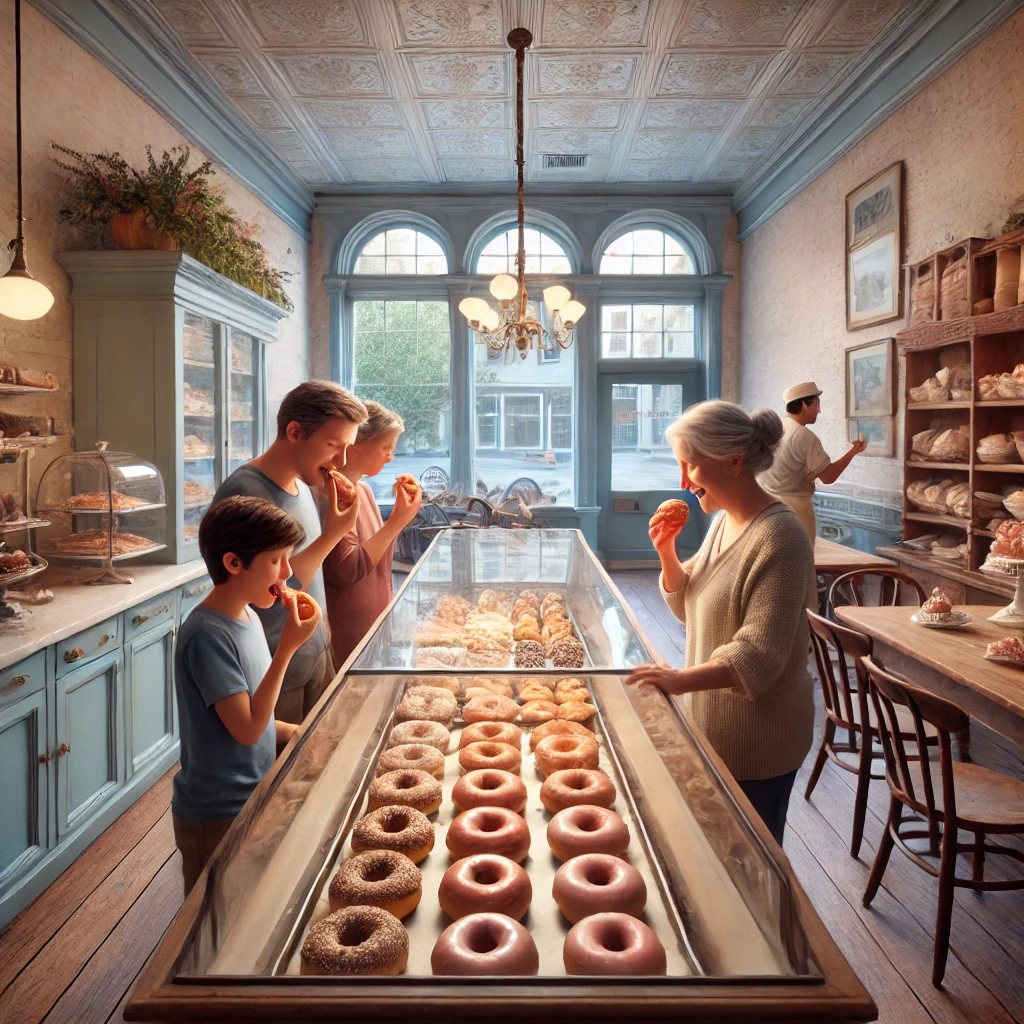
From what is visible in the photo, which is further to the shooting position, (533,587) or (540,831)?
(533,587)

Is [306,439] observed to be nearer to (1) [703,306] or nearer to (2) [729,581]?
(2) [729,581]

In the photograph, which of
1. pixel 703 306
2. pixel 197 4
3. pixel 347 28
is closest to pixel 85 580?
pixel 197 4

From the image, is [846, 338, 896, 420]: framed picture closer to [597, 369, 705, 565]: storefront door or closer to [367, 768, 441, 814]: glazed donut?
[597, 369, 705, 565]: storefront door

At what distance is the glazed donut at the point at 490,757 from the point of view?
1.79 metres

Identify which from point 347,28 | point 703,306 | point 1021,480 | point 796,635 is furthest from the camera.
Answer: point 703,306

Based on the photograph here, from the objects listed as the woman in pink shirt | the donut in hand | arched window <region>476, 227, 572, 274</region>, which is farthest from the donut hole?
arched window <region>476, 227, 572, 274</region>

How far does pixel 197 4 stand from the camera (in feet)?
15.7

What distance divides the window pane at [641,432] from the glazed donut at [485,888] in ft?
27.1

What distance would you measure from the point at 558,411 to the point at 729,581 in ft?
24.4

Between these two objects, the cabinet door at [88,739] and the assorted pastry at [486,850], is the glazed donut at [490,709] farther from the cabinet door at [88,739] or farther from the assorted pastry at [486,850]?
the cabinet door at [88,739]

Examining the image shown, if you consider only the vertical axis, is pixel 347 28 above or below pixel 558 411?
above

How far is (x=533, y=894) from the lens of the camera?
1.37 metres

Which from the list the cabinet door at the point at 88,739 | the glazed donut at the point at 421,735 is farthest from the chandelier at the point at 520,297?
the glazed donut at the point at 421,735

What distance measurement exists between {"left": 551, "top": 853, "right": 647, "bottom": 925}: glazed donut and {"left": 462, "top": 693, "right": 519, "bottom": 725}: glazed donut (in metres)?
0.62
